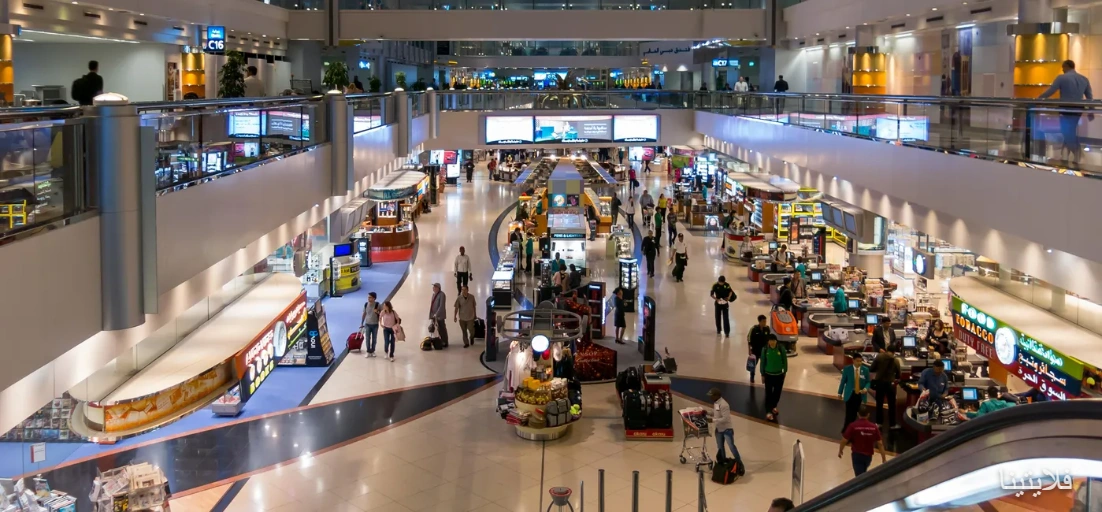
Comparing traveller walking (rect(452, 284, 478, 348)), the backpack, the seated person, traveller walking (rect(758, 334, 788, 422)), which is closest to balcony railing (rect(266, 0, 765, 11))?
traveller walking (rect(452, 284, 478, 348))

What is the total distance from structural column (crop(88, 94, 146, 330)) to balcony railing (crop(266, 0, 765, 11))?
84.5ft

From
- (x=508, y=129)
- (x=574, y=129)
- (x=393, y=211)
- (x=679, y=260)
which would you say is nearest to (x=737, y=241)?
(x=679, y=260)

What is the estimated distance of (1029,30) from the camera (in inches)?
647

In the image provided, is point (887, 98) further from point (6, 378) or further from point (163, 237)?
point (6, 378)

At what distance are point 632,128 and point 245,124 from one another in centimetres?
2232

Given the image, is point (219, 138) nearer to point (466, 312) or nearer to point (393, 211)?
point (466, 312)

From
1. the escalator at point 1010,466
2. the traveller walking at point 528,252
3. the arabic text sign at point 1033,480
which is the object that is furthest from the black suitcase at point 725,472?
the traveller walking at point 528,252

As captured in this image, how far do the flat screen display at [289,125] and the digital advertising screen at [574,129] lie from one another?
19.1 meters

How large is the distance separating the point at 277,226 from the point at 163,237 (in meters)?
3.42

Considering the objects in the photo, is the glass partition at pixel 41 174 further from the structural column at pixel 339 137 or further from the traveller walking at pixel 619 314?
the traveller walking at pixel 619 314

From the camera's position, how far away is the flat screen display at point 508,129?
29641mm

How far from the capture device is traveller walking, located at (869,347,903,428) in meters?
13.6

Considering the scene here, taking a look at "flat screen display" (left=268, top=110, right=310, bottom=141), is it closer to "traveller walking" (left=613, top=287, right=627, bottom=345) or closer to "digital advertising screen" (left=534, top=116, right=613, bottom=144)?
"traveller walking" (left=613, top=287, right=627, bottom=345)

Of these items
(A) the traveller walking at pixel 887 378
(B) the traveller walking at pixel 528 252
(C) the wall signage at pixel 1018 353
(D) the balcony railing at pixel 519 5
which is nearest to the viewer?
(C) the wall signage at pixel 1018 353
